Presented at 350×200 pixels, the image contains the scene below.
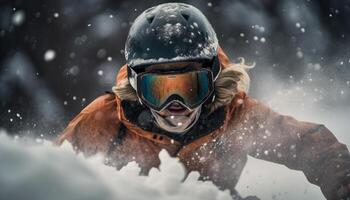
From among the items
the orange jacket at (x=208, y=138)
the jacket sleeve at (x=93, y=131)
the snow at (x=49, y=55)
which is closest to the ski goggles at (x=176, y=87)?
the orange jacket at (x=208, y=138)

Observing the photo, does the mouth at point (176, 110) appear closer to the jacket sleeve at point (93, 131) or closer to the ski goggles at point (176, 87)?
the ski goggles at point (176, 87)

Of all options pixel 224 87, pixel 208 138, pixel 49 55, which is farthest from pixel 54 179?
pixel 49 55

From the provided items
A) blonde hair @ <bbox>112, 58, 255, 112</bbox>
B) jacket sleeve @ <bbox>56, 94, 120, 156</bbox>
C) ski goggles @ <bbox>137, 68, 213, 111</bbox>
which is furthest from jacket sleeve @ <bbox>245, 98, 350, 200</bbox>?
jacket sleeve @ <bbox>56, 94, 120, 156</bbox>

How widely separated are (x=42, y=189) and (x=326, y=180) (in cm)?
212

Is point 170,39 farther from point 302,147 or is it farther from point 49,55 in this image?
point 49,55

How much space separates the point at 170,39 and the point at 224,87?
0.51 m

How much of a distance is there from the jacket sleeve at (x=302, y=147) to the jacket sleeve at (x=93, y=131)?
36.3 inches

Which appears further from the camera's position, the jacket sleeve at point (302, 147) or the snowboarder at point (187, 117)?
the snowboarder at point (187, 117)

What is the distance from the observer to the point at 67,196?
7.65ft

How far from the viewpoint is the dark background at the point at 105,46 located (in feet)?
31.1

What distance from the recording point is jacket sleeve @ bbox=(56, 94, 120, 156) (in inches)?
173

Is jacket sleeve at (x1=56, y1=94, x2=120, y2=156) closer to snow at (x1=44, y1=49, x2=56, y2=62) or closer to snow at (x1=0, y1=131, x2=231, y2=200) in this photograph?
snow at (x1=0, y1=131, x2=231, y2=200)

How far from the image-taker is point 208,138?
14.4 feet

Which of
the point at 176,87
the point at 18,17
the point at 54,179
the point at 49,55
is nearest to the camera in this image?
the point at 54,179
